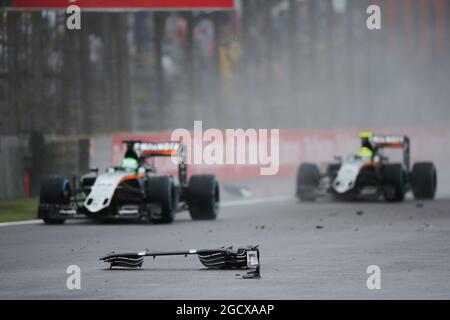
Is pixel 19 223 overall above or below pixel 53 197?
below

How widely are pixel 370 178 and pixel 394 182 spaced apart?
0.53 meters

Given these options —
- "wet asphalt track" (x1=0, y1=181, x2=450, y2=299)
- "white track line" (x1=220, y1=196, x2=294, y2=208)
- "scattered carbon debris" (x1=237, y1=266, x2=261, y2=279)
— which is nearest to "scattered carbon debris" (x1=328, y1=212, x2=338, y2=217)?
"wet asphalt track" (x1=0, y1=181, x2=450, y2=299)

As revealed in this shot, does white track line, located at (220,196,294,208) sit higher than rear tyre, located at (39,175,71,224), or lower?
lower

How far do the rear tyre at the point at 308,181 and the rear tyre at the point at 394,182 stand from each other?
5.20ft

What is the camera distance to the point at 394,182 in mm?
26828

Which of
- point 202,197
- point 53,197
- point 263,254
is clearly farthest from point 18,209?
point 263,254

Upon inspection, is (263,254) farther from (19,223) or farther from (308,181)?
(308,181)

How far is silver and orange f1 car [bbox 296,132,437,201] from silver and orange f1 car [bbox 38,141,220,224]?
5.05 metres

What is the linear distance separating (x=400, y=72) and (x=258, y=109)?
13563mm

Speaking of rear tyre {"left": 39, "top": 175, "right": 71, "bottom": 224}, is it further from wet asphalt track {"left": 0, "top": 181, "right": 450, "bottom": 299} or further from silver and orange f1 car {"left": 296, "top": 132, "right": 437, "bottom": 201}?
silver and orange f1 car {"left": 296, "top": 132, "right": 437, "bottom": 201}

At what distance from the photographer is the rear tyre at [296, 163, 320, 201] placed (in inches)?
1096

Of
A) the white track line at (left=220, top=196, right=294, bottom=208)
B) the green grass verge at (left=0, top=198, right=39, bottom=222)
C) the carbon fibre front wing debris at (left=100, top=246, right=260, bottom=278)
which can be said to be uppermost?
the carbon fibre front wing debris at (left=100, top=246, right=260, bottom=278)

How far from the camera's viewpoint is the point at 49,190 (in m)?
21.7
